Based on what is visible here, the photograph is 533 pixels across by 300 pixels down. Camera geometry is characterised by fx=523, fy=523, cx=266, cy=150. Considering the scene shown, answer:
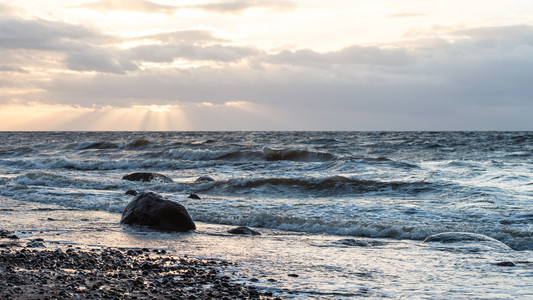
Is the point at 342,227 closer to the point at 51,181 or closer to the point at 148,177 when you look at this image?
the point at 148,177

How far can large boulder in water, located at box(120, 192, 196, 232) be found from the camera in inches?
361

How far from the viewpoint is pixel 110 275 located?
531 centimetres

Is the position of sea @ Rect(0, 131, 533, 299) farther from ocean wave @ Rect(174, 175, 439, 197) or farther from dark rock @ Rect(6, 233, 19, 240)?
dark rock @ Rect(6, 233, 19, 240)

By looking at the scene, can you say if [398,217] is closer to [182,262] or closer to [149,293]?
[182,262]

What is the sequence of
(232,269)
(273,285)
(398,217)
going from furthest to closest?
(398,217) → (232,269) → (273,285)

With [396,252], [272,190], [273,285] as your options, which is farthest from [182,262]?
[272,190]

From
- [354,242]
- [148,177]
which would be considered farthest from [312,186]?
[354,242]

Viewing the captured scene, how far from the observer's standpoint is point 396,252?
7156mm

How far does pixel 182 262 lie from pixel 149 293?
1490 millimetres

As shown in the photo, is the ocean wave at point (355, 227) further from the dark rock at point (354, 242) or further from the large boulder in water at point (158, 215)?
the large boulder in water at point (158, 215)

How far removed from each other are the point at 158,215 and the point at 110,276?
161 inches

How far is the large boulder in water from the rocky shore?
2428 millimetres

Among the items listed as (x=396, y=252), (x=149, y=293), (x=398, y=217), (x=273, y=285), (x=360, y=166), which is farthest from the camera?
(x=360, y=166)

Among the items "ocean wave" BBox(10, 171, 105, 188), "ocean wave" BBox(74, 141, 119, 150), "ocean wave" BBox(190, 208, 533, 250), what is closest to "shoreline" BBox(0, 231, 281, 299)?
"ocean wave" BBox(190, 208, 533, 250)
